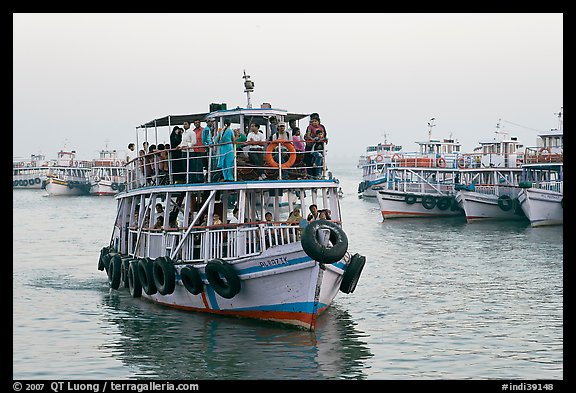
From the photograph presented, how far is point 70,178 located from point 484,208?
63.5m

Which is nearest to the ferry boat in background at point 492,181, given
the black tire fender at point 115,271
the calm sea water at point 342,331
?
the calm sea water at point 342,331

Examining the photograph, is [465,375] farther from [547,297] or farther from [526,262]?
[526,262]

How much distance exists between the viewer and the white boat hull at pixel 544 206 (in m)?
51.4

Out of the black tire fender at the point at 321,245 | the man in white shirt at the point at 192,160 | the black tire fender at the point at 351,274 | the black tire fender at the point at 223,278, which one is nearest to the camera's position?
the black tire fender at the point at 321,245

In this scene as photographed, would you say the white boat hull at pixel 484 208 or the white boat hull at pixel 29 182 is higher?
the white boat hull at pixel 29 182

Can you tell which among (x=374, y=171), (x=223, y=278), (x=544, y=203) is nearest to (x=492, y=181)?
(x=544, y=203)

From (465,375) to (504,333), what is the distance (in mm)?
4603

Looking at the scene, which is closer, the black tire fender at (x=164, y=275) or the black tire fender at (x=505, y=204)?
the black tire fender at (x=164, y=275)

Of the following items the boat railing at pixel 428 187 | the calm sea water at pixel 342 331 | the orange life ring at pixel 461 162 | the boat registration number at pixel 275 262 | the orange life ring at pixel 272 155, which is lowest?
the calm sea water at pixel 342 331

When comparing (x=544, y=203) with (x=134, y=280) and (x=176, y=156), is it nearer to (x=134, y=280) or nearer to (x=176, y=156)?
(x=134, y=280)

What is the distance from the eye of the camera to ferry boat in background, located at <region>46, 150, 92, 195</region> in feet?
350

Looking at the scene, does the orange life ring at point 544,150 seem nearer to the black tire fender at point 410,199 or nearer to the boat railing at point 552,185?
the boat railing at point 552,185

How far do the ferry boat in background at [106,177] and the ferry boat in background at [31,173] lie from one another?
20.4m

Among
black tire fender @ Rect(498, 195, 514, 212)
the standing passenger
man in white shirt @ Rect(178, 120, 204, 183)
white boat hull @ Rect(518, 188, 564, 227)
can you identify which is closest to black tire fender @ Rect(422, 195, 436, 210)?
black tire fender @ Rect(498, 195, 514, 212)
